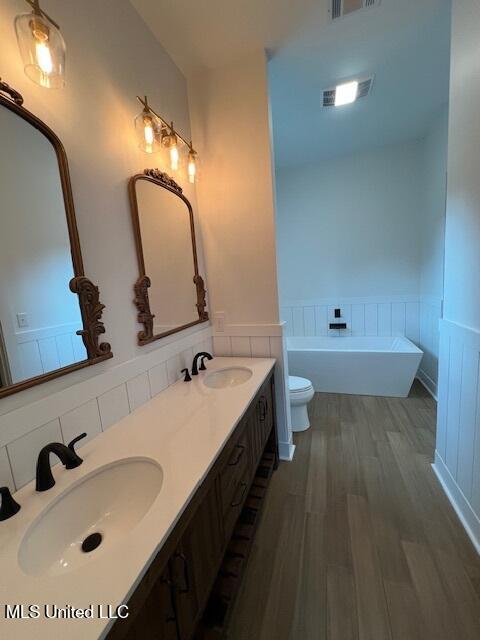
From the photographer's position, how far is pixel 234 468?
3.65 feet

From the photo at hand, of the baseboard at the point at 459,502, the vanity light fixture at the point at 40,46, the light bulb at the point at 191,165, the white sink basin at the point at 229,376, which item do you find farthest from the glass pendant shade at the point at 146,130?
the baseboard at the point at 459,502

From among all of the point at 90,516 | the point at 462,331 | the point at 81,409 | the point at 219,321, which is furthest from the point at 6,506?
the point at 462,331

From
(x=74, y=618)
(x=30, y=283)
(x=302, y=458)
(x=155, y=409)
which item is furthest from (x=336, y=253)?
(x=74, y=618)

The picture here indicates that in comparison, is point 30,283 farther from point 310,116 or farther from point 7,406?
point 310,116

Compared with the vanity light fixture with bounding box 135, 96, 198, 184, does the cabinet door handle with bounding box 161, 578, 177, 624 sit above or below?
below

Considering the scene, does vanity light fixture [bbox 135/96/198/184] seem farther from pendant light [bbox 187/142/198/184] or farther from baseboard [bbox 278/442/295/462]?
baseboard [bbox 278/442/295/462]

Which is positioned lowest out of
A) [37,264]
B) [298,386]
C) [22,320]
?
[298,386]

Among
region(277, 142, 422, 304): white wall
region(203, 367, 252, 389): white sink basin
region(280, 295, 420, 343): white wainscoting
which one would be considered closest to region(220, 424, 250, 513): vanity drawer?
region(203, 367, 252, 389): white sink basin

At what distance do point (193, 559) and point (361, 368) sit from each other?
8.42 feet

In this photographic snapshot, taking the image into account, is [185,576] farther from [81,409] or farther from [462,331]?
[462,331]

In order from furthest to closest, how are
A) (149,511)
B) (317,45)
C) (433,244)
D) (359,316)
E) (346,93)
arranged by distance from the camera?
(359,316) < (433,244) < (346,93) < (317,45) < (149,511)

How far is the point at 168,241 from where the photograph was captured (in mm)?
1583

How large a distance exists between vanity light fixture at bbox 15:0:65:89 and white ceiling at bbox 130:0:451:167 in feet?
2.84

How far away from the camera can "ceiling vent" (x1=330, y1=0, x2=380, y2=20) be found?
1392 mm
